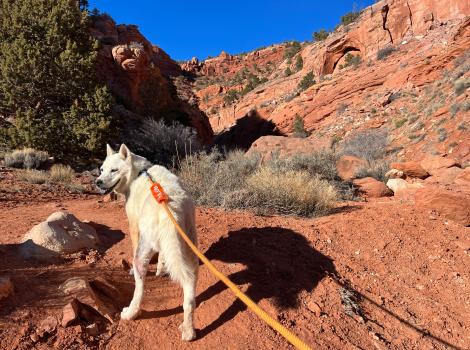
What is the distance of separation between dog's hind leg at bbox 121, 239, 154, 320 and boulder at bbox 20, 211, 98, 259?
1.65m

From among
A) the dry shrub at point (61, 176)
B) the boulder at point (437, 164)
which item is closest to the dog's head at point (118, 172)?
the dry shrub at point (61, 176)

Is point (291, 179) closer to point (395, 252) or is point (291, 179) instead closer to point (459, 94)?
point (395, 252)

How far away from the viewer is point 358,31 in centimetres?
3581

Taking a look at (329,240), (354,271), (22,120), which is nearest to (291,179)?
(329,240)

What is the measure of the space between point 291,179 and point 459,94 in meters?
14.8

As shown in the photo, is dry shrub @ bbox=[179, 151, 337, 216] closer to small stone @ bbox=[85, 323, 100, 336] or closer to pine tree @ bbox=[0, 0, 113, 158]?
small stone @ bbox=[85, 323, 100, 336]

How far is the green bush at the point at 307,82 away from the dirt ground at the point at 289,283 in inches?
1210

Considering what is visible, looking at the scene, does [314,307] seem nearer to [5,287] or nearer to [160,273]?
[160,273]

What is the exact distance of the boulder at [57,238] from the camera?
4332 mm

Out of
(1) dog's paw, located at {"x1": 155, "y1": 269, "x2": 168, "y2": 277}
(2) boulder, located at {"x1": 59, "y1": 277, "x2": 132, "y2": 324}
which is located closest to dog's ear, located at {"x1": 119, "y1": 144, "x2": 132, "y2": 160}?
(2) boulder, located at {"x1": 59, "y1": 277, "x2": 132, "y2": 324}

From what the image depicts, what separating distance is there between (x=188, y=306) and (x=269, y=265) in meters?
1.72

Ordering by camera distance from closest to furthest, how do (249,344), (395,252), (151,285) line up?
(249,344), (151,285), (395,252)

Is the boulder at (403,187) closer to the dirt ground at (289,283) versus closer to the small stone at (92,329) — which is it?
the dirt ground at (289,283)

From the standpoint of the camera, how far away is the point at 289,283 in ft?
14.0
